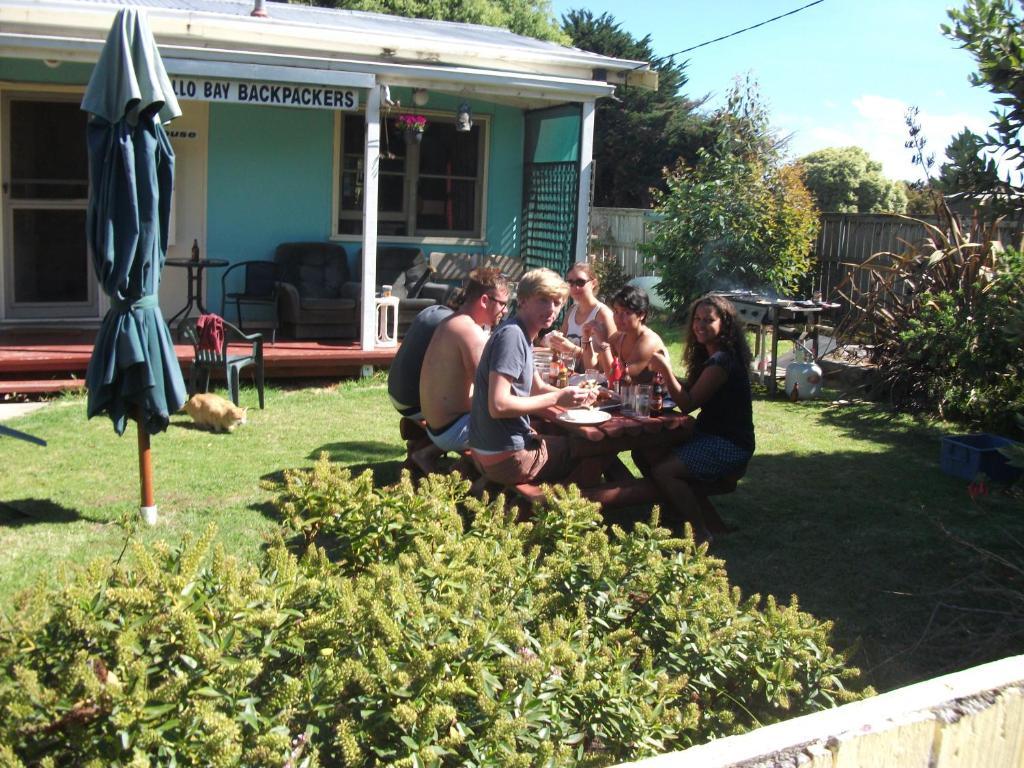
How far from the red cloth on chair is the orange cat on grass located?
475mm

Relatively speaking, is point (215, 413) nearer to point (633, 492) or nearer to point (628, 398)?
point (628, 398)

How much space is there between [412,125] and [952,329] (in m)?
5.82

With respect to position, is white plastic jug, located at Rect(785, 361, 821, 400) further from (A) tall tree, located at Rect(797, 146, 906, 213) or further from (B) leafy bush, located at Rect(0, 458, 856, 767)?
(A) tall tree, located at Rect(797, 146, 906, 213)

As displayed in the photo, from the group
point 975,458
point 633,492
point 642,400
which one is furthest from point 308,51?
point 975,458

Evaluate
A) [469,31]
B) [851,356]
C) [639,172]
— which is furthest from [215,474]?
[639,172]

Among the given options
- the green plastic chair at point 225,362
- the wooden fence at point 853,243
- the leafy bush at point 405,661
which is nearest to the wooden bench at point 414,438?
the green plastic chair at point 225,362

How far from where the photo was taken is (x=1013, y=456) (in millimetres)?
4145

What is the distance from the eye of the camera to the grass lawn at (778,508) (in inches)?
182

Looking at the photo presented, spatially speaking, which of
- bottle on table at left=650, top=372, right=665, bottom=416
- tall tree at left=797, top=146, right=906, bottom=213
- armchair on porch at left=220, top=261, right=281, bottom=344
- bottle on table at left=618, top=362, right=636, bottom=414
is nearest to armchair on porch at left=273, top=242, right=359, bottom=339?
armchair on porch at left=220, top=261, right=281, bottom=344

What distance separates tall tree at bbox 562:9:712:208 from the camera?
90.5ft

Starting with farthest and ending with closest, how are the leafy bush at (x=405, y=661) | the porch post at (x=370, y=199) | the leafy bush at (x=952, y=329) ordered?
the porch post at (x=370, y=199) → the leafy bush at (x=952, y=329) → the leafy bush at (x=405, y=661)

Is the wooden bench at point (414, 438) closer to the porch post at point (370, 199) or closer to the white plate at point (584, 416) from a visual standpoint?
the white plate at point (584, 416)

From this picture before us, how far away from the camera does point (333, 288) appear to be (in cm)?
1108

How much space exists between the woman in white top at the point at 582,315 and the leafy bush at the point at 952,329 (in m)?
2.73
